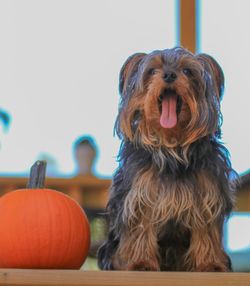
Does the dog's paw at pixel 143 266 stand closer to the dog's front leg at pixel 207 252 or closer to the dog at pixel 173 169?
the dog at pixel 173 169

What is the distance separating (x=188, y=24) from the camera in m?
4.74

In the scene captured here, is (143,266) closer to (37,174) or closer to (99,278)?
(99,278)

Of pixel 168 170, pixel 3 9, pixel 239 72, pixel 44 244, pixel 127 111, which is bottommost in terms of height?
pixel 44 244

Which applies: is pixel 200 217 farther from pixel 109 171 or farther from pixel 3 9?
pixel 3 9

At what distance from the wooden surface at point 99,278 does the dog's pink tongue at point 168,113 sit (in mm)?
441

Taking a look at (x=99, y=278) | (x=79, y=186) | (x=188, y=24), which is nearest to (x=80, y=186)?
(x=79, y=186)

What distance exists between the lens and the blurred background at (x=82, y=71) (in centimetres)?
489

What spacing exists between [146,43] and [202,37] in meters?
0.52

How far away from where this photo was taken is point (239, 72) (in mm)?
5059

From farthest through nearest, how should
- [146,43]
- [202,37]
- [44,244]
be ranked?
[146,43] < [202,37] < [44,244]

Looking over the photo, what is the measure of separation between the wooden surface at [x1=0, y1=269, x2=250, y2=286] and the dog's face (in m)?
0.43

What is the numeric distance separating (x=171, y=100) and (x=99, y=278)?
22.2 inches

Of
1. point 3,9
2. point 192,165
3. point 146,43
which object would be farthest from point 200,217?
point 3,9

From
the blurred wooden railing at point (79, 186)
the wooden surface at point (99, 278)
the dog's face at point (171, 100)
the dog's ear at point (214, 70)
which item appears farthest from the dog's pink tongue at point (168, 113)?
the blurred wooden railing at point (79, 186)
